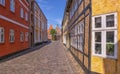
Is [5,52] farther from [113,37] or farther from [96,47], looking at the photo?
[113,37]

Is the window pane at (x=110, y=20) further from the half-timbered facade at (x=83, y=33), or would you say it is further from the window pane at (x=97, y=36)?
the half-timbered facade at (x=83, y=33)

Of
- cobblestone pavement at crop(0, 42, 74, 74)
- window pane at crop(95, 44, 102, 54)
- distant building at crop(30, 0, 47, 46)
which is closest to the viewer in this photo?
window pane at crop(95, 44, 102, 54)

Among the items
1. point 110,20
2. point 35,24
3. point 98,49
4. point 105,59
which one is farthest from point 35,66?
point 35,24

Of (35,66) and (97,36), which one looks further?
(35,66)

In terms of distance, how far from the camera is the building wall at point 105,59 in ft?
21.7

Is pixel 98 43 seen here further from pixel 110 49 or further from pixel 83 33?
pixel 83 33

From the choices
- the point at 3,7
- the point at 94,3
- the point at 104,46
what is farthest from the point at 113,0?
the point at 3,7

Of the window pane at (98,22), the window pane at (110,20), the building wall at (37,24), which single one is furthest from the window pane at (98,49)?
the building wall at (37,24)

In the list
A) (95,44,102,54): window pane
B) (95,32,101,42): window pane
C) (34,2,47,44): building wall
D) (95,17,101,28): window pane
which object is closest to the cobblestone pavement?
(95,44,102,54): window pane

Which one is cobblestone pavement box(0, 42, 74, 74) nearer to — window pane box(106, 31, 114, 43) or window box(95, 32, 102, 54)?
window box(95, 32, 102, 54)

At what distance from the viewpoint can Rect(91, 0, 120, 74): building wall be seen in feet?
21.7

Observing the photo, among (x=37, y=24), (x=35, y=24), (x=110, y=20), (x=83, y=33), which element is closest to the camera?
(x=110, y=20)

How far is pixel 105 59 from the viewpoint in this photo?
712 centimetres

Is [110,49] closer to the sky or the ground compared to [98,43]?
closer to the ground
